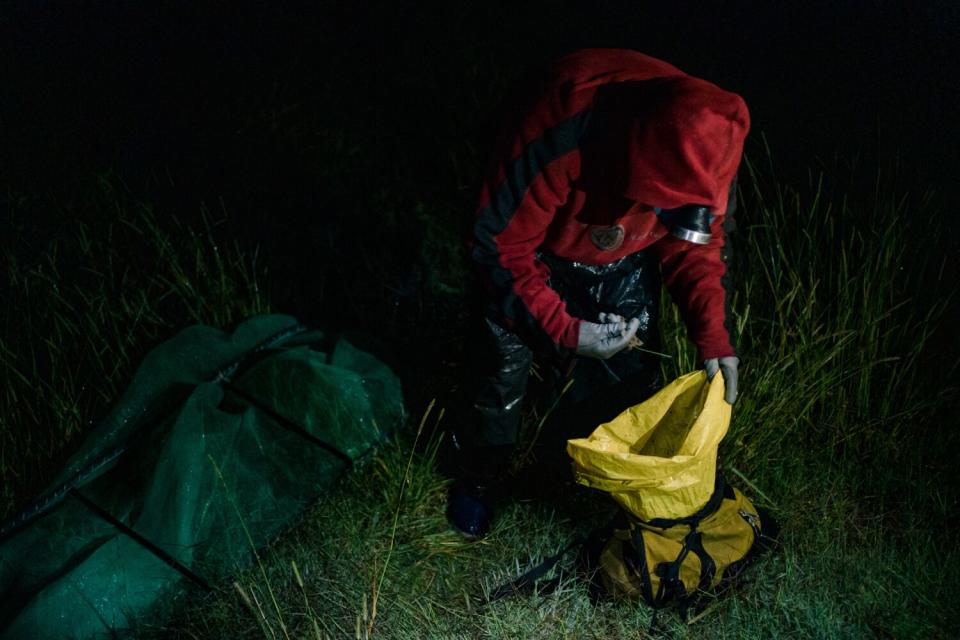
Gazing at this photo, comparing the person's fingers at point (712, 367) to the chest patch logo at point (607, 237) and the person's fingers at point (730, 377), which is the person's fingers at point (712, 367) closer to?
the person's fingers at point (730, 377)

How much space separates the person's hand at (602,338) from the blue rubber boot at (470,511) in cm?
72

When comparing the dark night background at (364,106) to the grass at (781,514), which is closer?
the grass at (781,514)

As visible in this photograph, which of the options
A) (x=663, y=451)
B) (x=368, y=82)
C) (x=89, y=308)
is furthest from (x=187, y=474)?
(x=368, y=82)

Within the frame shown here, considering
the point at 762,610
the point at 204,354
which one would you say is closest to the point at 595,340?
the point at 762,610

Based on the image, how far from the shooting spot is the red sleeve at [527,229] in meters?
1.91

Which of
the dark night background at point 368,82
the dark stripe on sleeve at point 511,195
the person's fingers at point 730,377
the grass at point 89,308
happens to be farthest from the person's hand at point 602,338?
the grass at point 89,308

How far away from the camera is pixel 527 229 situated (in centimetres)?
202

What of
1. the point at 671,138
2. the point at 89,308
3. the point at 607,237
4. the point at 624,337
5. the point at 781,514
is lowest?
the point at 781,514

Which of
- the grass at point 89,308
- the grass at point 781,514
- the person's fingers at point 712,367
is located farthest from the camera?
the grass at point 89,308

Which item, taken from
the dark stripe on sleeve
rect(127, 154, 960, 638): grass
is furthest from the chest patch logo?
rect(127, 154, 960, 638): grass

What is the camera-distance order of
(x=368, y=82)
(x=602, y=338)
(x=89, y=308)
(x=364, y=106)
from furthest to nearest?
(x=368, y=82) < (x=364, y=106) < (x=89, y=308) < (x=602, y=338)

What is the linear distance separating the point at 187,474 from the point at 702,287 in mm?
1558

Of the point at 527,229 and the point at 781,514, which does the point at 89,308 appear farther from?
the point at 781,514

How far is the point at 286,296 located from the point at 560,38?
1867mm
